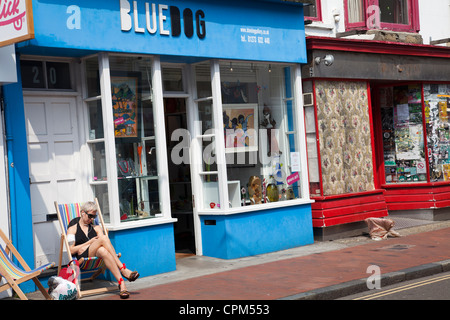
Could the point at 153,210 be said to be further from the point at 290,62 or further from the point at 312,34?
the point at 312,34

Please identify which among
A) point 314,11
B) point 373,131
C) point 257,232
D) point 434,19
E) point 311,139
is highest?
point 434,19

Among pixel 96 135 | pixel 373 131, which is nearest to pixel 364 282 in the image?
pixel 96 135

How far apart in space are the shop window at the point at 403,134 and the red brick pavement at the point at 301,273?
118 inches

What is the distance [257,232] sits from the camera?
10.6 m

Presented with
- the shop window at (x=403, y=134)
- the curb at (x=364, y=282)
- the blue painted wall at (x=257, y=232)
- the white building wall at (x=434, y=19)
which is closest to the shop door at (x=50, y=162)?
the blue painted wall at (x=257, y=232)

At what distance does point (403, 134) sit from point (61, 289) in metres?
9.07

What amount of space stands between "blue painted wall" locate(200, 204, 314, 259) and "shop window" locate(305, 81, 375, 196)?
868 millimetres

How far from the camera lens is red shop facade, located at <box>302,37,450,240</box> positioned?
11781mm

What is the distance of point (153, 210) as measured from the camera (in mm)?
9594

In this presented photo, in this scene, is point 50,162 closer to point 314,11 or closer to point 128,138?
point 128,138

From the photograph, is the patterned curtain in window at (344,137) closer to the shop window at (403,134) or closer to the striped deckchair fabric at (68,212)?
the shop window at (403,134)

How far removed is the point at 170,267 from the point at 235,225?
1360mm

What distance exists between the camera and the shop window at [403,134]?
13.9 m

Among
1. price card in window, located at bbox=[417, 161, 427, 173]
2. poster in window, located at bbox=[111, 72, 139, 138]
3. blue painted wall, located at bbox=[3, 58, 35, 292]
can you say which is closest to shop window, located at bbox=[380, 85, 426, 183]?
price card in window, located at bbox=[417, 161, 427, 173]
